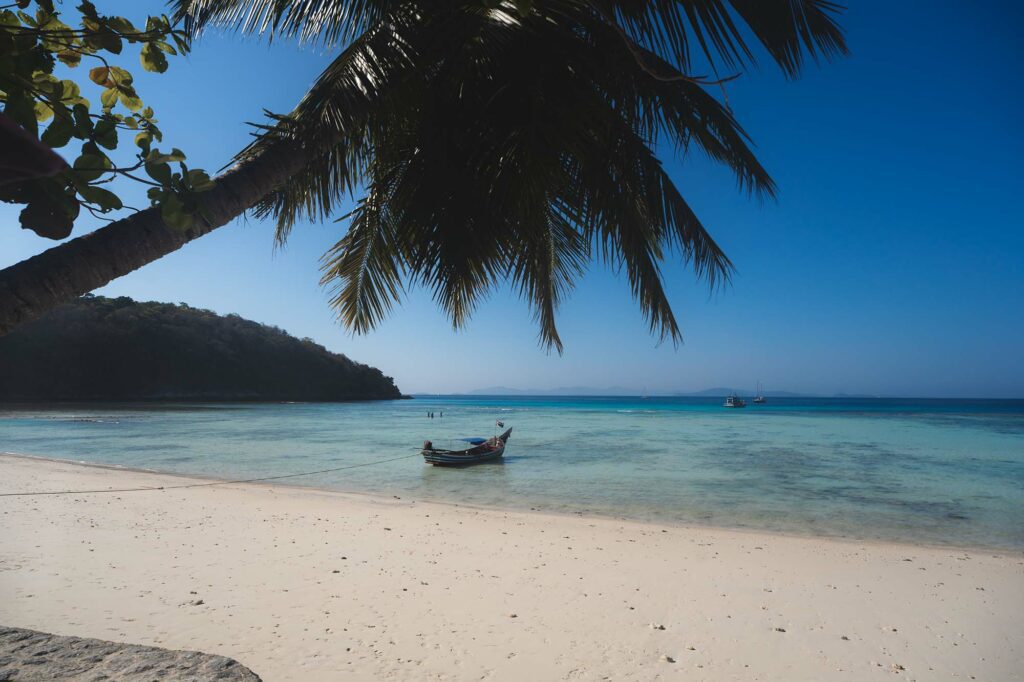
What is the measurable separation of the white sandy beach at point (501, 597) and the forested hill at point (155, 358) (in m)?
52.7

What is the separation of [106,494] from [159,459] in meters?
7.81

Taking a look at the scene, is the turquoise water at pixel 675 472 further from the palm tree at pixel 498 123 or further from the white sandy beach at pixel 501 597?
the palm tree at pixel 498 123

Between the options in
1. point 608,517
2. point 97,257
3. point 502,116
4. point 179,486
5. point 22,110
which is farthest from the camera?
point 179,486

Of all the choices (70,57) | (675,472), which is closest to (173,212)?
(70,57)

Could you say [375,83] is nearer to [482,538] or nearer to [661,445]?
[482,538]

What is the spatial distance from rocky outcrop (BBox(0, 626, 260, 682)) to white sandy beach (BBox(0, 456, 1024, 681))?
905 mm

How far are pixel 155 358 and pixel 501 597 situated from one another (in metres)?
70.4

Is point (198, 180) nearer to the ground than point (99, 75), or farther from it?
nearer to the ground

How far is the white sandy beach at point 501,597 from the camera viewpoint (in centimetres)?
348

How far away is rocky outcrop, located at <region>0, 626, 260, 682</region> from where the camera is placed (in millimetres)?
2057

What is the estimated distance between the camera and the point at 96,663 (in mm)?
2197

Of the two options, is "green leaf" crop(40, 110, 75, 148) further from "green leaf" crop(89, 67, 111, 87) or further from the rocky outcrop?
the rocky outcrop

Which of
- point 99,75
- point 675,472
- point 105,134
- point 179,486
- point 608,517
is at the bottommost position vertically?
point 675,472

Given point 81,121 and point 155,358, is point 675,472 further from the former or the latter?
point 155,358
